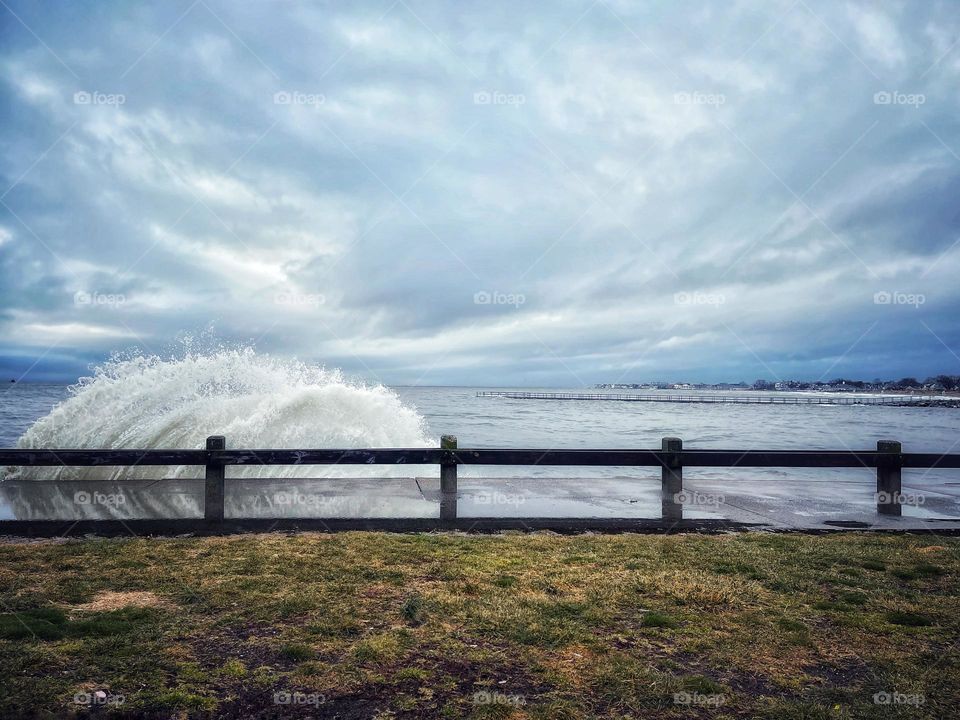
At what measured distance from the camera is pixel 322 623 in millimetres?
4492

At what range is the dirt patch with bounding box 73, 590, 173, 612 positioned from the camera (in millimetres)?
4781

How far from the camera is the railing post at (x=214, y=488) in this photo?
7.99 meters

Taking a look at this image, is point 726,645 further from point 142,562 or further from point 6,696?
point 142,562
